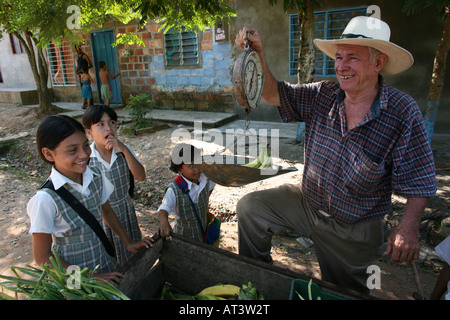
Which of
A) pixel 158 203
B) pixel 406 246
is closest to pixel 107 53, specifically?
pixel 158 203

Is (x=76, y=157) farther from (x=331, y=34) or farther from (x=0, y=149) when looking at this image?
(x=0, y=149)

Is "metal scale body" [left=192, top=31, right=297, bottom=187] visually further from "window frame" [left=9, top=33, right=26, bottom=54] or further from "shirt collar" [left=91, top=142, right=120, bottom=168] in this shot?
"window frame" [left=9, top=33, right=26, bottom=54]

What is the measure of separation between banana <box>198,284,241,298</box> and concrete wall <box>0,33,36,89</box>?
50.4 ft

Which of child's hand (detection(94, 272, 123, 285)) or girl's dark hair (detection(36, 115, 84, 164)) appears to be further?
girl's dark hair (detection(36, 115, 84, 164))

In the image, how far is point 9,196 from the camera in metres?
5.40

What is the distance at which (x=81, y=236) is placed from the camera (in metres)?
2.03

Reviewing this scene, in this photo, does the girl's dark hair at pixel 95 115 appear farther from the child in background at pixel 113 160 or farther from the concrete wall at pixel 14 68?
the concrete wall at pixel 14 68

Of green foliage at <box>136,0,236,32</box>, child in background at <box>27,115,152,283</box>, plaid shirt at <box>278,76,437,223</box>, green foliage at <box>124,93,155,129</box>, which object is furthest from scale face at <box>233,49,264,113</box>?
green foliage at <box>124,93,155,129</box>

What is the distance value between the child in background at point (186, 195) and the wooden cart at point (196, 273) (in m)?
0.50

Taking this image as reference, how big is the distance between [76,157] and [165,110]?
27.1 feet

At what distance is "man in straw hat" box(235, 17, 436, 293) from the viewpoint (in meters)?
2.02

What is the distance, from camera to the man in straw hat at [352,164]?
2.02m

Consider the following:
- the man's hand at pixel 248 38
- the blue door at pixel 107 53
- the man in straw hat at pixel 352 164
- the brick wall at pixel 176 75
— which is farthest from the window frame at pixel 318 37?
the blue door at pixel 107 53

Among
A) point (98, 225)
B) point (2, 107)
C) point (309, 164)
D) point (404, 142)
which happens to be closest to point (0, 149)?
point (2, 107)
